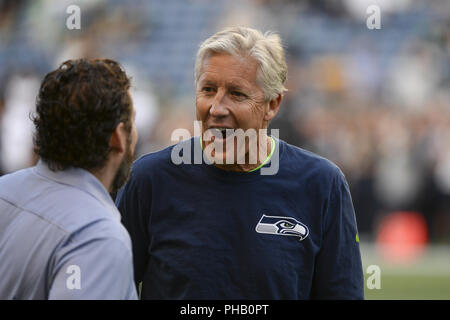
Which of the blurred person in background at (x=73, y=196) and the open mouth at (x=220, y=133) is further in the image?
the open mouth at (x=220, y=133)

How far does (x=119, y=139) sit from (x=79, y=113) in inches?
6.6

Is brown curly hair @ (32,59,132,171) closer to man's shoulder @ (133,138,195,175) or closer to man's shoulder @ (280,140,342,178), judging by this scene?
man's shoulder @ (133,138,195,175)

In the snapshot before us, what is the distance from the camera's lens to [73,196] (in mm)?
2227

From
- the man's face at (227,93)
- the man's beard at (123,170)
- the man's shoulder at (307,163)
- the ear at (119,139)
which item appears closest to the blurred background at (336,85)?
the man's shoulder at (307,163)

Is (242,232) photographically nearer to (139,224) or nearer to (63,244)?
(139,224)

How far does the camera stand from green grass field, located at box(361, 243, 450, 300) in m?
8.48

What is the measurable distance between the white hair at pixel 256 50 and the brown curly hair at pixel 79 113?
0.68m

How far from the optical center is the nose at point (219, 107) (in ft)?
9.54

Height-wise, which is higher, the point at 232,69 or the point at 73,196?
the point at 232,69

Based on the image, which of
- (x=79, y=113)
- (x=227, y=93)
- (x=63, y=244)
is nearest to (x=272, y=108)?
(x=227, y=93)

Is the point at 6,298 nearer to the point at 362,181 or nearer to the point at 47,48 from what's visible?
the point at 362,181

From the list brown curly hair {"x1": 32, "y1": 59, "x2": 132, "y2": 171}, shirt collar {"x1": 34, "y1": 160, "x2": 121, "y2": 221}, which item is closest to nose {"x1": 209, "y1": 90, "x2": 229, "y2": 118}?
brown curly hair {"x1": 32, "y1": 59, "x2": 132, "y2": 171}

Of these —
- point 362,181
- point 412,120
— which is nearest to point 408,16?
point 412,120

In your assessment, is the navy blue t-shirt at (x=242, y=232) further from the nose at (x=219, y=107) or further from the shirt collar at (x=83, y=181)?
the shirt collar at (x=83, y=181)
